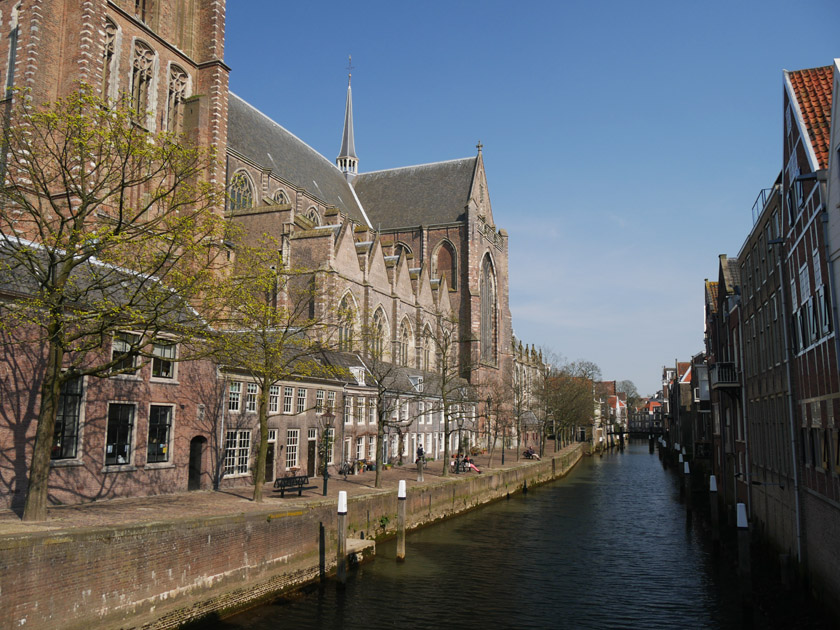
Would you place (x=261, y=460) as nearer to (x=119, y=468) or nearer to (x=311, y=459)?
(x=119, y=468)

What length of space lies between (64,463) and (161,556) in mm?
6462

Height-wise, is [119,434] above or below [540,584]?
above

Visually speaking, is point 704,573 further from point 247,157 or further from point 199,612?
point 247,157

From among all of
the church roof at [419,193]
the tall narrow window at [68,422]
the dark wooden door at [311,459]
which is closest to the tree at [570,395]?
the church roof at [419,193]

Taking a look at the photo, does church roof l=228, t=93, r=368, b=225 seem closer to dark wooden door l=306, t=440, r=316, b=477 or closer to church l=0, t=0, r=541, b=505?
church l=0, t=0, r=541, b=505

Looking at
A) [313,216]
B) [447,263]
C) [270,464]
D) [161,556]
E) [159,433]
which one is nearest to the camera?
[161,556]

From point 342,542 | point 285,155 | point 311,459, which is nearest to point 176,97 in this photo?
point 285,155

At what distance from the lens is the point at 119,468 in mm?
18953

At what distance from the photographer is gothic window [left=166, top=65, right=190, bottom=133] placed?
113 feet

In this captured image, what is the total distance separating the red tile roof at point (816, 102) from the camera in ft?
51.2

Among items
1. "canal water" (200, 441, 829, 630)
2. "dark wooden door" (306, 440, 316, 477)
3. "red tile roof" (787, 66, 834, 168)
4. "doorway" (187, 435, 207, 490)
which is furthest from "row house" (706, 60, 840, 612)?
"doorway" (187, 435, 207, 490)

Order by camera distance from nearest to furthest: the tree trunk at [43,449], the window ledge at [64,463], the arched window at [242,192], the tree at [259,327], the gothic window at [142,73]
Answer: the tree trunk at [43,449], the window ledge at [64,463], the tree at [259,327], the gothic window at [142,73], the arched window at [242,192]

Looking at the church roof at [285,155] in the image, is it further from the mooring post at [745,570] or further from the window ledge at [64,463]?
the mooring post at [745,570]

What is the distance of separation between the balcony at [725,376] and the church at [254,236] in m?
15.4
